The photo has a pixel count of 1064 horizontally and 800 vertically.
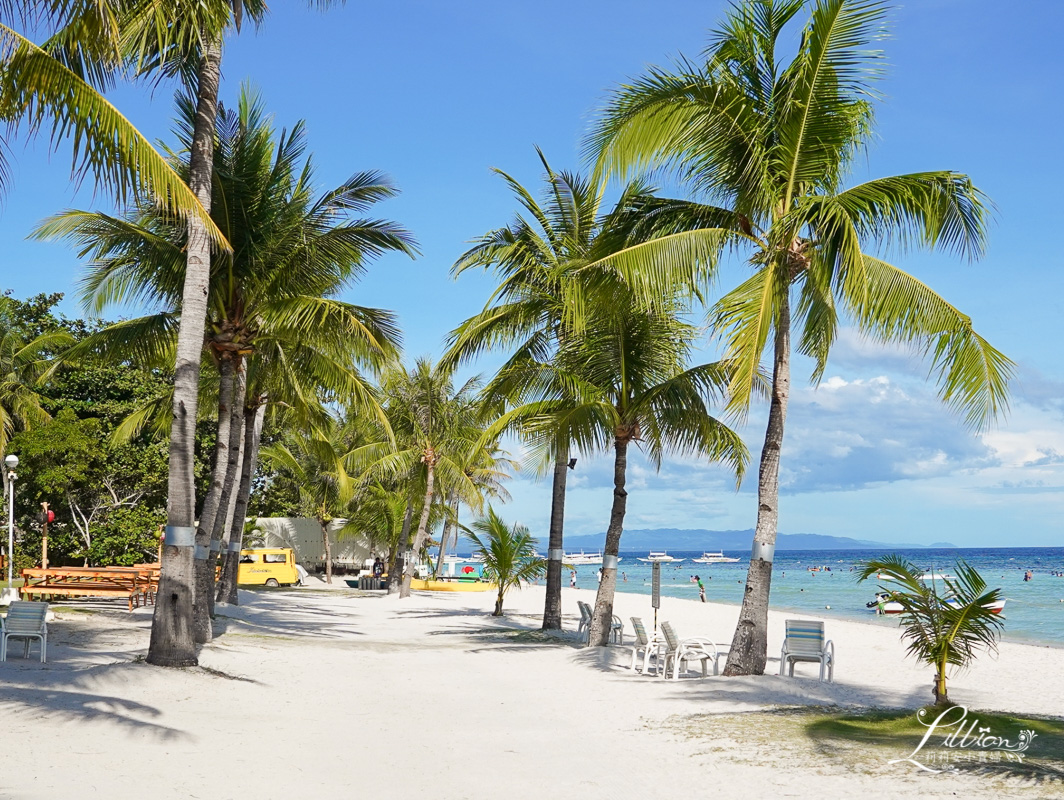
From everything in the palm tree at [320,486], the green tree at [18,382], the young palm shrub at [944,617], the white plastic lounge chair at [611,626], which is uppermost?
the green tree at [18,382]

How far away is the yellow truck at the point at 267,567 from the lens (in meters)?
35.1

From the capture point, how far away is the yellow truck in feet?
115

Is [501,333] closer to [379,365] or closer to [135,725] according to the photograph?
[379,365]

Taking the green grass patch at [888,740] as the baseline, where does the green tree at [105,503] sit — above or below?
above

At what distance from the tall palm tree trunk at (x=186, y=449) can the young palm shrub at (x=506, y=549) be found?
11.2m

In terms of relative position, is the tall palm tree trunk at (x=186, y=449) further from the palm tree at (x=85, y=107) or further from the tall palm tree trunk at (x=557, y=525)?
the tall palm tree trunk at (x=557, y=525)

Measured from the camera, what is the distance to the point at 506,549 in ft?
70.3

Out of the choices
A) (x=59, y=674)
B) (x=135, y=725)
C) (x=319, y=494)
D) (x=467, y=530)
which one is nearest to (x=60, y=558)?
(x=319, y=494)

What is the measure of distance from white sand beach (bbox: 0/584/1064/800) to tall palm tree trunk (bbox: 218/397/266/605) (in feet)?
20.1

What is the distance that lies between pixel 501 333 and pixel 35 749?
11421 millimetres

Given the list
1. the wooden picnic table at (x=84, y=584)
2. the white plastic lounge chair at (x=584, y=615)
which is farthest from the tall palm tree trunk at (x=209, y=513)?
the white plastic lounge chair at (x=584, y=615)

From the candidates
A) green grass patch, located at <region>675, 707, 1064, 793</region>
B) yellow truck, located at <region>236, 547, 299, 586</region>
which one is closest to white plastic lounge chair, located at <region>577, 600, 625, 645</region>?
green grass patch, located at <region>675, 707, 1064, 793</region>

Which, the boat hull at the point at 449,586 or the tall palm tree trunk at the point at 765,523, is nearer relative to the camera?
the tall palm tree trunk at the point at 765,523

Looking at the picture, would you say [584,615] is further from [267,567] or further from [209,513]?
[267,567]
